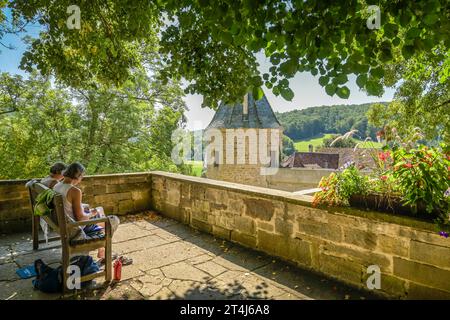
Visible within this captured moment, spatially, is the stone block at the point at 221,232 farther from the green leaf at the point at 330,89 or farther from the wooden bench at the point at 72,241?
the green leaf at the point at 330,89

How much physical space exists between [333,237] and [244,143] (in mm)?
23659

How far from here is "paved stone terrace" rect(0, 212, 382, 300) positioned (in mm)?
2932

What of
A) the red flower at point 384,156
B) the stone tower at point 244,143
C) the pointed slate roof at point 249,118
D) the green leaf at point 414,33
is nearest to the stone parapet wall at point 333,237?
the red flower at point 384,156

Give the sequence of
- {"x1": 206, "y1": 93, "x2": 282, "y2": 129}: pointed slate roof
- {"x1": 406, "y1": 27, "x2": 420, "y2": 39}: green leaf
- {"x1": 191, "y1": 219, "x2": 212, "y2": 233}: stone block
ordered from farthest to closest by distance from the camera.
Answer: {"x1": 206, "y1": 93, "x2": 282, "y2": 129}: pointed slate roof
{"x1": 191, "y1": 219, "x2": 212, "y2": 233}: stone block
{"x1": 406, "y1": 27, "x2": 420, "y2": 39}: green leaf

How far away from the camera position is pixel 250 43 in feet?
8.81

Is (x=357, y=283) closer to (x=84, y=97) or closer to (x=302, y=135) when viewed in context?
(x=84, y=97)

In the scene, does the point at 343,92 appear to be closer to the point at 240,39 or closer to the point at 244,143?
the point at 240,39

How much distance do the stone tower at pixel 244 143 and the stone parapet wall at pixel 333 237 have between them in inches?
843

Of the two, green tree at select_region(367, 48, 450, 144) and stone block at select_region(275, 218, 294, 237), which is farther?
green tree at select_region(367, 48, 450, 144)

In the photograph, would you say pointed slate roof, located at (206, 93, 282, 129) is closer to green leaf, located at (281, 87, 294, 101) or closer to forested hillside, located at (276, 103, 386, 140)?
green leaf, located at (281, 87, 294, 101)

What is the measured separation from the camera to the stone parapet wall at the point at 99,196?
4875mm

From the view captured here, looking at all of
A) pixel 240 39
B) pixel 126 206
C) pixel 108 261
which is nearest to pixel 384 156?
pixel 240 39

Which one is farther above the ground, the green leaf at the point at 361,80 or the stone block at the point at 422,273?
the green leaf at the point at 361,80

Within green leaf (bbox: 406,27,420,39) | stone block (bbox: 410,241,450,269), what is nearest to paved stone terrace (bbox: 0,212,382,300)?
stone block (bbox: 410,241,450,269)
